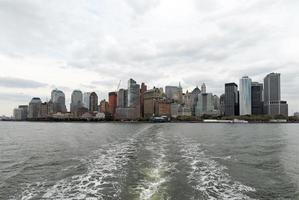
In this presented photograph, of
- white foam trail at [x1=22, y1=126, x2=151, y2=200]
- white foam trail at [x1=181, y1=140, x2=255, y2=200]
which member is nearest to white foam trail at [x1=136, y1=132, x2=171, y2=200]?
white foam trail at [x1=22, y1=126, x2=151, y2=200]

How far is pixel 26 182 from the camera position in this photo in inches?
874

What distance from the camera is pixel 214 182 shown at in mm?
22125

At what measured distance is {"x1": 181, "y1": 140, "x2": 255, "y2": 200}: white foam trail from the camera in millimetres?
19156

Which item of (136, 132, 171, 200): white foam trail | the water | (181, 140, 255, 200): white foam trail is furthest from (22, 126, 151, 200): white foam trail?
(181, 140, 255, 200): white foam trail

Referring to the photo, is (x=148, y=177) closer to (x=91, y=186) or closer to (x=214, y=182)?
(x=91, y=186)

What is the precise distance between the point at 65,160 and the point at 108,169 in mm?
7570

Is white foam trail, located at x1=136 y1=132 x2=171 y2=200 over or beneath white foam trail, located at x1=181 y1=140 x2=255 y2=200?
over

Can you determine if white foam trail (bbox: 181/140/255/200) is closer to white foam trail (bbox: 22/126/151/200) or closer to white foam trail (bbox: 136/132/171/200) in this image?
white foam trail (bbox: 136/132/171/200)

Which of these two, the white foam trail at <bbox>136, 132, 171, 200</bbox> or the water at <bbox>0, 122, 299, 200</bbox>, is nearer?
the white foam trail at <bbox>136, 132, 171, 200</bbox>

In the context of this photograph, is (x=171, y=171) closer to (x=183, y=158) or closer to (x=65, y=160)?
(x=183, y=158)

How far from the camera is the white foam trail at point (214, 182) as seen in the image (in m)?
19.2

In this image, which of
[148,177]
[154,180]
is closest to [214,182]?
[154,180]

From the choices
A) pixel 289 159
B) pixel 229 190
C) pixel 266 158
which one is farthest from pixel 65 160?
pixel 289 159

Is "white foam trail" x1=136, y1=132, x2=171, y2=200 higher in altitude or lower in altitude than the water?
higher
